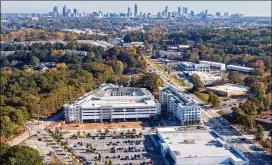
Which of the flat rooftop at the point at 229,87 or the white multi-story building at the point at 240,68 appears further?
the white multi-story building at the point at 240,68

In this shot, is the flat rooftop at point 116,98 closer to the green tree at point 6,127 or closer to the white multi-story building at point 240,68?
the green tree at point 6,127

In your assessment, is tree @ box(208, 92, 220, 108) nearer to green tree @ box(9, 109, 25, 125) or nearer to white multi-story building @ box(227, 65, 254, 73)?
white multi-story building @ box(227, 65, 254, 73)

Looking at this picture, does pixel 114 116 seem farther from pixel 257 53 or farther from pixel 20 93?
pixel 257 53

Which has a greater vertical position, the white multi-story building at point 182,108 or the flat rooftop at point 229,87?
the white multi-story building at point 182,108

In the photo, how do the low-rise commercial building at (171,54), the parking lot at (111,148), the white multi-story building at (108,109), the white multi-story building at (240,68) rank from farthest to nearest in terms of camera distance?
the low-rise commercial building at (171,54)
the white multi-story building at (240,68)
the white multi-story building at (108,109)
the parking lot at (111,148)

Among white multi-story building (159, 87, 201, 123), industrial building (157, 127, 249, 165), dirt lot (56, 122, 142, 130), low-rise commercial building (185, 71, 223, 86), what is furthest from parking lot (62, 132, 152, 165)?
low-rise commercial building (185, 71, 223, 86)

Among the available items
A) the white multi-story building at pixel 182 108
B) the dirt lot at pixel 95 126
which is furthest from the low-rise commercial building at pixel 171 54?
the dirt lot at pixel 95 126

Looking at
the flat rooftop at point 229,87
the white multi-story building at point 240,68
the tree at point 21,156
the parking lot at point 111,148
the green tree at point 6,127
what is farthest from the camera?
the white multi-story building at point 240,68
